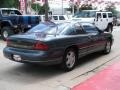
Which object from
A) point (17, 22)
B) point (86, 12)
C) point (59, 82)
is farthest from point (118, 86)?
point (86, 12)

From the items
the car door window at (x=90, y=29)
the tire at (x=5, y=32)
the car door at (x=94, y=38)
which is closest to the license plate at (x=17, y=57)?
the car door at (x=94, y=38)

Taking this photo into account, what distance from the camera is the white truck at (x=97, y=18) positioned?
19.7 meters

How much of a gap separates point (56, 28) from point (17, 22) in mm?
7904

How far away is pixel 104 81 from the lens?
668 centimetres

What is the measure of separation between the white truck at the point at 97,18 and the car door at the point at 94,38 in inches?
370

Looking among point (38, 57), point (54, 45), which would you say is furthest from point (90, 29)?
point (38, 57)

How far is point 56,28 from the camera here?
26.2 feet

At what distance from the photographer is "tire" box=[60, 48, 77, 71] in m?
7.48

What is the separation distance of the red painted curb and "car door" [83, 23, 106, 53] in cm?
135

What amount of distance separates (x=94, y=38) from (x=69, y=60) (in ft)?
5.81

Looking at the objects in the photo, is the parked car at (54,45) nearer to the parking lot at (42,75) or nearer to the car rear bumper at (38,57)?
the car rear bumper at (38,57)

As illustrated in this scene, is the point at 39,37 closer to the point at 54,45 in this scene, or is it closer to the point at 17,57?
the point at 54,45

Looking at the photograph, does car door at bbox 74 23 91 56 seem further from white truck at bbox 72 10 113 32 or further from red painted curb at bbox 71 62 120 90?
white truck at bbox 72 10 113 32

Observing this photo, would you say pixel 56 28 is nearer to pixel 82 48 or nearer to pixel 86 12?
pixel 82 48
